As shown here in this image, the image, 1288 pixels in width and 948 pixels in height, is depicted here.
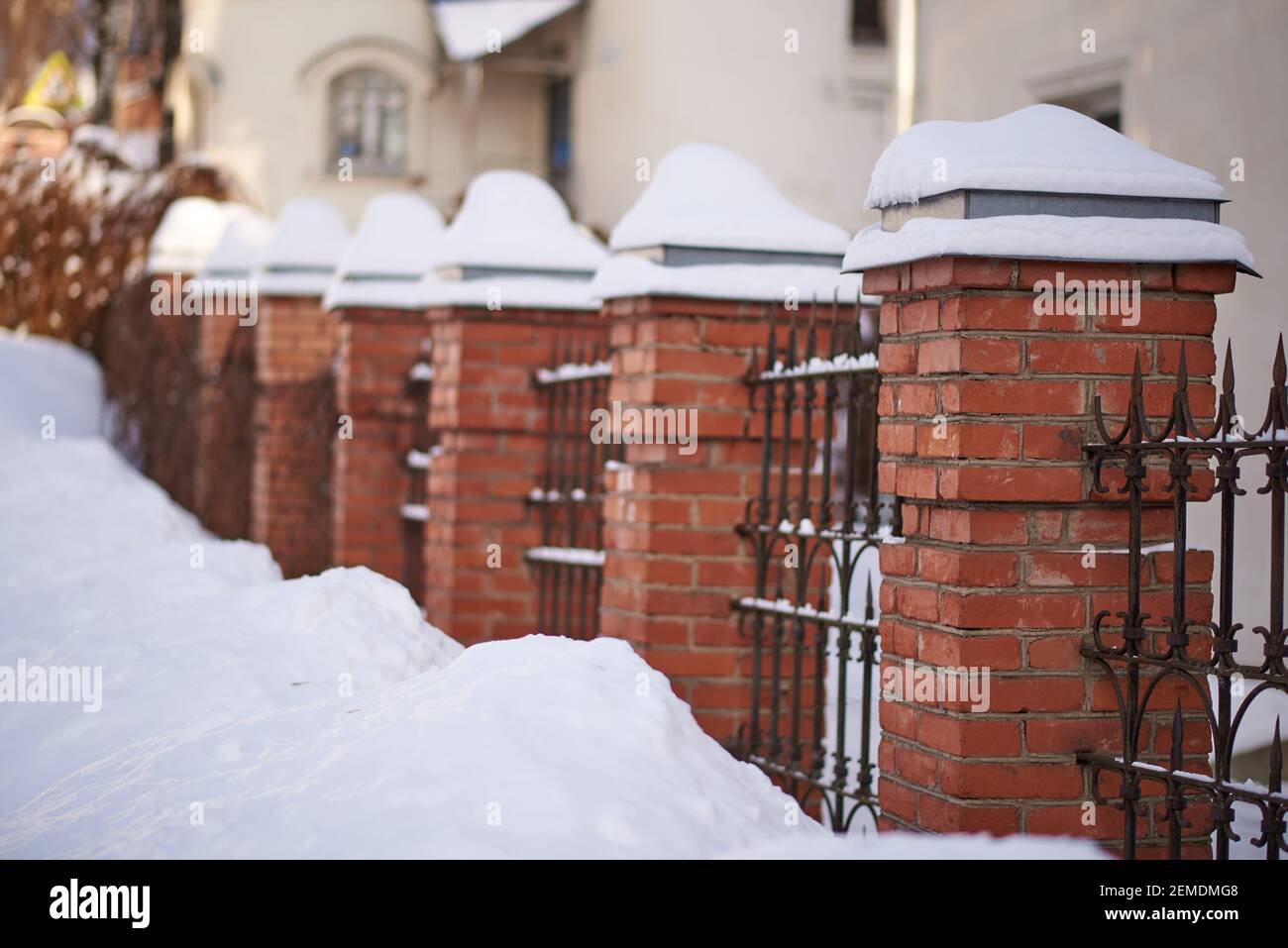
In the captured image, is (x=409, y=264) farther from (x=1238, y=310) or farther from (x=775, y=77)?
(x=775, y=77)

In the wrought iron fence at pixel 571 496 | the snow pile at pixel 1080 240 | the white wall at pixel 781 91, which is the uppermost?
the white wall at pixel 781 91

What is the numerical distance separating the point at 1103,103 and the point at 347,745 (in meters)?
8.42

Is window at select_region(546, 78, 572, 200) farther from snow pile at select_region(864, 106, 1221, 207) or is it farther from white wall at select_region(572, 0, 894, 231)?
snow pile at select_region(864, 106, 1221, 207)

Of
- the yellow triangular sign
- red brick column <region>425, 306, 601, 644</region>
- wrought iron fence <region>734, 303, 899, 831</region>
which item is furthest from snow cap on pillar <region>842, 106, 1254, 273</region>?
the yellow triangular sign

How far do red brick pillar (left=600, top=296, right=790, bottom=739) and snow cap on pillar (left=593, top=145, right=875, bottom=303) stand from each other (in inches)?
3.1

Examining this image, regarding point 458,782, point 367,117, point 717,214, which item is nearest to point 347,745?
point 458,782

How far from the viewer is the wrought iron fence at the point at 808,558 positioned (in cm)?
441

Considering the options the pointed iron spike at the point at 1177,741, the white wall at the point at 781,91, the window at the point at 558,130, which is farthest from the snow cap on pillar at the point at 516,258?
the window at the point at 558,130

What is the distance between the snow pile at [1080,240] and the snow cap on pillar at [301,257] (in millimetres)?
6389

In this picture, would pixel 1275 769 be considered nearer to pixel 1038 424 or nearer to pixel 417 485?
pixel 1038 424

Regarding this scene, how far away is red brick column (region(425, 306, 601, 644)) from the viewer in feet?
22.0

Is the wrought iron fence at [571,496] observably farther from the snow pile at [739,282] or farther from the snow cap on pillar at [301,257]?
the snow cap on pillar at [301,257]
